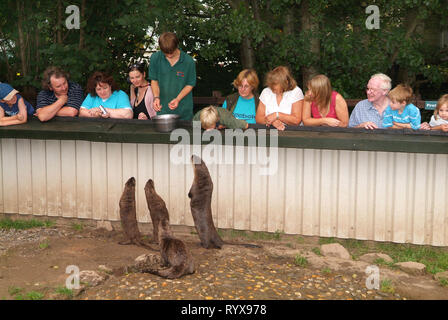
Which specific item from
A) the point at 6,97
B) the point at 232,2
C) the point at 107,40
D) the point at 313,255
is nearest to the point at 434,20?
the point at 232,2

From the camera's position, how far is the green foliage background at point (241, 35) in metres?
8.61

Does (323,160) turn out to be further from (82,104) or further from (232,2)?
(232,2)

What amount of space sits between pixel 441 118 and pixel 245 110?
6.26 ft

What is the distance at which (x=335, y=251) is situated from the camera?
6.29 m

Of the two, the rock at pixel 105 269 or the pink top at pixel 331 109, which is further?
the pink top at pixel 331 109

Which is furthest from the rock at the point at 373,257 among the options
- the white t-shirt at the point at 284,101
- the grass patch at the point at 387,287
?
the white t-shirt at the point at 284,101

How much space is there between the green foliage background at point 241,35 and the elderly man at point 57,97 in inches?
42.8

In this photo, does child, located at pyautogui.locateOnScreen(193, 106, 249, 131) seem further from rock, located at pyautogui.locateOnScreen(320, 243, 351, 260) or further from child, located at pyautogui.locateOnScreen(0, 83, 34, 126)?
child, located at pyautogui.locateOnScreen(0, 83, 34, 126)

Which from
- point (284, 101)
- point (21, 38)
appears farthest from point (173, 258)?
point (21, 38)

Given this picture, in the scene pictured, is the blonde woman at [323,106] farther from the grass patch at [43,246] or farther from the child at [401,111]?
the grass patch at [43,246]

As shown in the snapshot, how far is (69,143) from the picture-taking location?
7.07 metres

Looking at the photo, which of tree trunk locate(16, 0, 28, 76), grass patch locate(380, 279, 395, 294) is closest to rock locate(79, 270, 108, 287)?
grass patch locate(380, 279, 395, 294)

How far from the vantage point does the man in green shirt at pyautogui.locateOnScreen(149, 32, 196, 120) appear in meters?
7.20

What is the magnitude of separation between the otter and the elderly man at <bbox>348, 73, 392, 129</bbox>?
1567mm
